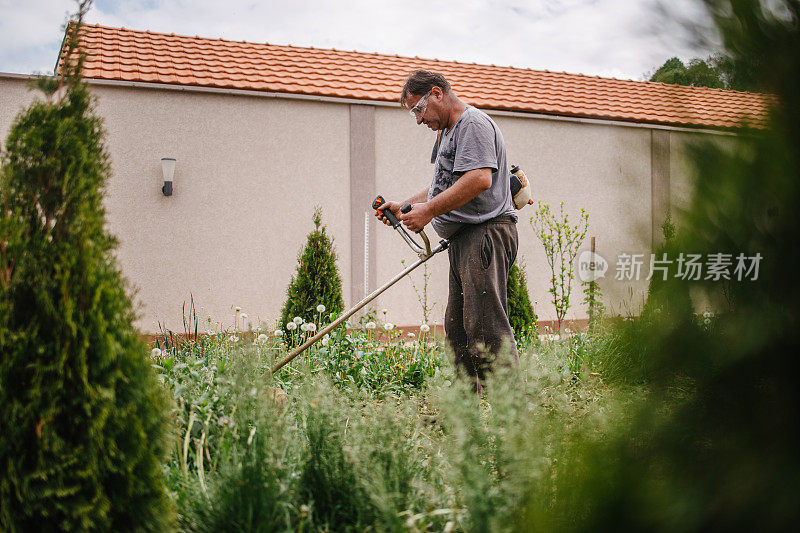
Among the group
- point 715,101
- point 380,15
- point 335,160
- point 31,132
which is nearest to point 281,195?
point 335,160

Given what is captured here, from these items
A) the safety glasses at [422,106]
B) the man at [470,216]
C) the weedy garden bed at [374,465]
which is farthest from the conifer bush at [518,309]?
the weedy garden bed at [374,465]

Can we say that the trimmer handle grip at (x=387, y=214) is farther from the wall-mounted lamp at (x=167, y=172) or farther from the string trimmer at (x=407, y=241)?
the wall-mounted lamp at (x=167, y=172)

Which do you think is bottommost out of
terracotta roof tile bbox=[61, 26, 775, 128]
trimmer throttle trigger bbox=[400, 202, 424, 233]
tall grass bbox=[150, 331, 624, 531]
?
tall grass bbox=[150, 331, 624, 531]

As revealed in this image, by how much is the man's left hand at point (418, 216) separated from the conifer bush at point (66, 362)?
1.85m

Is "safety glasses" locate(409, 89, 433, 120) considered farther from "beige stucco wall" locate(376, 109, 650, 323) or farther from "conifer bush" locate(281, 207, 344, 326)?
"beige stucco wall" locate(376, 109, 650, 323)

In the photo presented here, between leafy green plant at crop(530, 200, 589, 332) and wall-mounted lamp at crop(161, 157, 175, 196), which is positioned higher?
wall-mounted lamp at crop(161, 157, 175, 196)

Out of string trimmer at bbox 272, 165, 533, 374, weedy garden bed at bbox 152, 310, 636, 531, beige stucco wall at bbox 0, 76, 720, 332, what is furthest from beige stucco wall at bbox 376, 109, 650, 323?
weedy garden bed at bbox 152, 310, 636, 531

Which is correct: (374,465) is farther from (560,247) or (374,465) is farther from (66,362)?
(560,247)

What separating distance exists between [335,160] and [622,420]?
9063 mm

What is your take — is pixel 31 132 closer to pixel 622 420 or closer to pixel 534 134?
pixel 622 420

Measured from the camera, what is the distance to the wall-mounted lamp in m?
8.63

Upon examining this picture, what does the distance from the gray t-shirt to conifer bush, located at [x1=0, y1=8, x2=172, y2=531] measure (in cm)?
200

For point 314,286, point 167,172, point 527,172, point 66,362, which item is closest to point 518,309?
point 314,286

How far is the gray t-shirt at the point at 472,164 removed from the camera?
129 inches
